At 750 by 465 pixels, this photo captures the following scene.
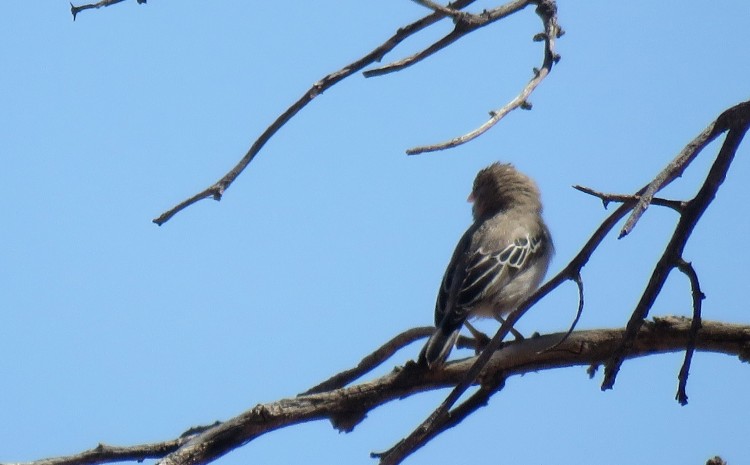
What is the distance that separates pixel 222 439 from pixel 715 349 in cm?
249

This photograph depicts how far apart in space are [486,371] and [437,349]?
390 mm

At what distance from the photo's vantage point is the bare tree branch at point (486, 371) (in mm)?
4914

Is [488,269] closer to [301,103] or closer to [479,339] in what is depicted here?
[479,339]

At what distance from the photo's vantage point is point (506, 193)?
10469mm

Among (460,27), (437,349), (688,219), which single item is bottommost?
(688,219)

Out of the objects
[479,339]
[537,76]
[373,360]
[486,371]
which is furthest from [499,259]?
[537,76]

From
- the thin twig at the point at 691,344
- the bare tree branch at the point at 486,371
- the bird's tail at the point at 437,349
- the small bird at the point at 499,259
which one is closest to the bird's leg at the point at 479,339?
the small bird at the point at 499,259

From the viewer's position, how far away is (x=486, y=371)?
210 inches

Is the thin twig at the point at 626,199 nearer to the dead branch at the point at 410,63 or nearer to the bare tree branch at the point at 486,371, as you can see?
the dead branch at the point at 410,63

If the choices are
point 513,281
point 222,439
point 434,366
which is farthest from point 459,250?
point 222,439

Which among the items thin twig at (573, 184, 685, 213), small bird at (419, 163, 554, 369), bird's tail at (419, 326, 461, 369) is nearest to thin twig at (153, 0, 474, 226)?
thin twig at (573, 184, 685, 213)

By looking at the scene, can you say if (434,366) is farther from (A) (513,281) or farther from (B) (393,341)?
(A) (513,281)

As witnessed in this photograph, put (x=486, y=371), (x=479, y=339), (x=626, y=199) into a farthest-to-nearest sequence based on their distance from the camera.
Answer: (x=479, y=339), (x=486, y=371), (x=626, y=199)

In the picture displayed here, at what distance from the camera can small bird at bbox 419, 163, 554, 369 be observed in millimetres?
8180
